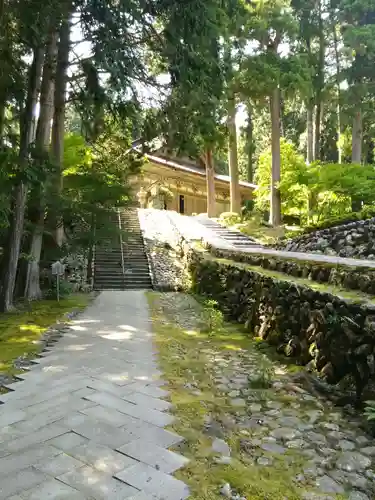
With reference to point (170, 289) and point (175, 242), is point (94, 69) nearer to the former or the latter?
point (170, 289)

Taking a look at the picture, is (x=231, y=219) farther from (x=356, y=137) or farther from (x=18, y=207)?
(x=18, y=207)

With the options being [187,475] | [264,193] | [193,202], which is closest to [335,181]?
[264,193]

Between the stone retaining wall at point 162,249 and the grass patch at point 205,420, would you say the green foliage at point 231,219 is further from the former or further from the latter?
the grass patch at point 205,420

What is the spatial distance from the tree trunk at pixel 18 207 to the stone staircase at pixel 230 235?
295 inches

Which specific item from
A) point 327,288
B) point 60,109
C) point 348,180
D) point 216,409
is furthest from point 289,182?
point 216,409

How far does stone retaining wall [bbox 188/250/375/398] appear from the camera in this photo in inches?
167

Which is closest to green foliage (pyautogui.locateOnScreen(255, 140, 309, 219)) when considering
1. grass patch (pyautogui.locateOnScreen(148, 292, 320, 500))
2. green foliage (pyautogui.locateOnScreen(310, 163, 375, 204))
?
green foliage (pyautogui.locateOnScreen(310, 163, 375, 204))

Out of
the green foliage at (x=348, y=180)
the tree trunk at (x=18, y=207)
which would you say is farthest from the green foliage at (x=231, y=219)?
the tree trunk at (x=18, y=207)

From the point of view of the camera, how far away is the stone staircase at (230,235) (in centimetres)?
1553

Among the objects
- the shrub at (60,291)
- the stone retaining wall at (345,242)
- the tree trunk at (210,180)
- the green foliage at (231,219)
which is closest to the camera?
the stone retaining wall at (345,242)

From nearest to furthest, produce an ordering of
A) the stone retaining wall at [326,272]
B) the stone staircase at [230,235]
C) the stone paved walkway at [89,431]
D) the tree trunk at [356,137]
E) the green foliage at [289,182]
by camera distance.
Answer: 1. the stone paved walkway at [89,431]
2. the stone retaining wall at [326,272]
3. the green foliage at [289,182]
4. the stone staircase at [230,235]
5. the tree trunk at [356,137]

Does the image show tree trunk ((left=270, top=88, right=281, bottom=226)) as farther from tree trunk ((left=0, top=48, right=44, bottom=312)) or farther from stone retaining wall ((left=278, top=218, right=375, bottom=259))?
tree trunk ((left=0, top=48, right=44, bottom=312))

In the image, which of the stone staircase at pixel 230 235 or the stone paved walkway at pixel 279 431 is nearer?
the stone paved walkway at pixel 279 431

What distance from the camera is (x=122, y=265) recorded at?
14.7 m
